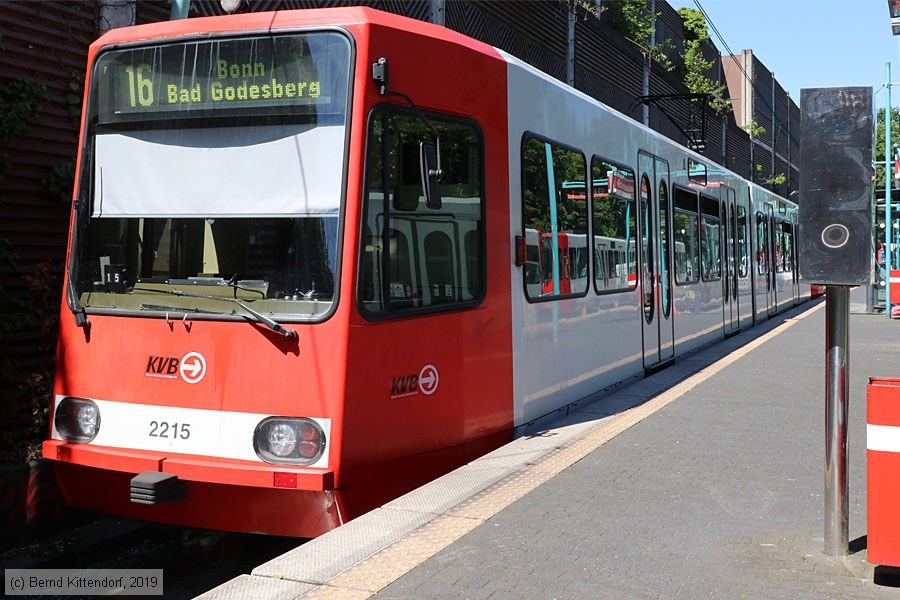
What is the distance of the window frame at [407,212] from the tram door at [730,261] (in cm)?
1044

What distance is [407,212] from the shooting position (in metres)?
5.58

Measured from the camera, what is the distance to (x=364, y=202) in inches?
208

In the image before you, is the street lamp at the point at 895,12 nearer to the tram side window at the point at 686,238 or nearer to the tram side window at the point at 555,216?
the tram side window at the point at 686,238

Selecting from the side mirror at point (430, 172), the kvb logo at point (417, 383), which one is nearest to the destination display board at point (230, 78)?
the side mirror at point (430, 172)

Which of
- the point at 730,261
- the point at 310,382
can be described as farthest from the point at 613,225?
the point at 730,261

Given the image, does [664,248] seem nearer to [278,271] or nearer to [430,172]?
[430,172]

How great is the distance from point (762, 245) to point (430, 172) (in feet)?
56.1

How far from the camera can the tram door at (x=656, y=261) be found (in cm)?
1075

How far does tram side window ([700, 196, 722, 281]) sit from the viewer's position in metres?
14.2

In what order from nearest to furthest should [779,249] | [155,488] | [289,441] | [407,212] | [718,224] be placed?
[155,488], [289,441], [407,212], [718,224], [779,249]

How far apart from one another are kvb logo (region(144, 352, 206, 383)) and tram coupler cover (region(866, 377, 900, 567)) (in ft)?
11.0

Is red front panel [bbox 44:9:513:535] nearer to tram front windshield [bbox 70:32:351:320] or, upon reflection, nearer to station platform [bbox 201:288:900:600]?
tram front windshield [bbox 70:32:351:320]

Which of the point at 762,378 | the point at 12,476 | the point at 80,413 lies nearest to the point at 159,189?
the point at 80,413

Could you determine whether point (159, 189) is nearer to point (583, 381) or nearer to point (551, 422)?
point (551, 422)
